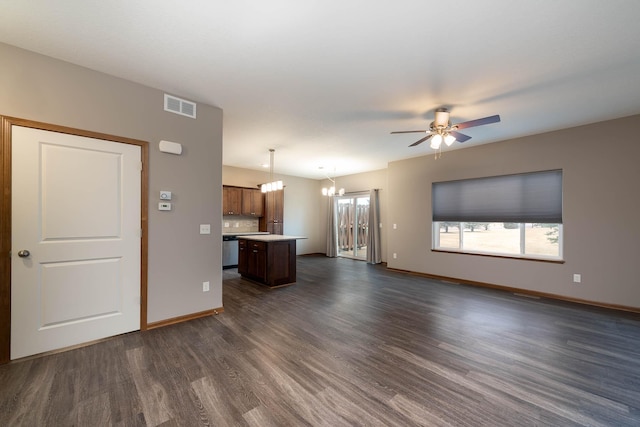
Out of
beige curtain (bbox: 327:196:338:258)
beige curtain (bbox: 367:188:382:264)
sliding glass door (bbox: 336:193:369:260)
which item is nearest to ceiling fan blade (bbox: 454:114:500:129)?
beige curtain (bbox: 367:188:382:264)

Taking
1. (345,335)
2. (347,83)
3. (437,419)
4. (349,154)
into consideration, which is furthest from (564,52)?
(349,154)

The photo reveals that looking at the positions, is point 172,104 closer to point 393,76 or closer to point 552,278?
point 393,76

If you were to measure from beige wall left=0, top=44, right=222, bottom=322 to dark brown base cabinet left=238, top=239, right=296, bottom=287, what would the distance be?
135 cm

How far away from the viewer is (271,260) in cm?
475

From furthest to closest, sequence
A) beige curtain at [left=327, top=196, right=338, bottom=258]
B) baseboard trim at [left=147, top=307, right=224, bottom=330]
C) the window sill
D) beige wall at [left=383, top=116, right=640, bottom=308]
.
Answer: beige curtain at [left=327, top=196, right=338, bottom=258]
the window sill
beige wall at [left=383, top=116, right=640, bottom=308]
baseboard trim at [left=147, top=307, right=224, bottom=330]

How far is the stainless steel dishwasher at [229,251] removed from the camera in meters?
6.42

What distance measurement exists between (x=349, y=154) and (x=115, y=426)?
17.4ft

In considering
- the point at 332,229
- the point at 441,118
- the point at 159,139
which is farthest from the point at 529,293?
the point at 159,139

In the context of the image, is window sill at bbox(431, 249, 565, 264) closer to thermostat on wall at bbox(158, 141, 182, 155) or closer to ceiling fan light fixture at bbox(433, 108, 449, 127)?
ceiling fan light fixture at bbox(433, 108, 449, 127)

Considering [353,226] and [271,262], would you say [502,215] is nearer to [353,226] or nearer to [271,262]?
[353,226]

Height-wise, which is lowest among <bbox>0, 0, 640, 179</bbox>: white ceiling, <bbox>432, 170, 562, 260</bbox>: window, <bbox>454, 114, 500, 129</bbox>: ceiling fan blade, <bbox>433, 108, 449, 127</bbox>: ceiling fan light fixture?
<bbox>432, 170, 562, 260</bbox>: window

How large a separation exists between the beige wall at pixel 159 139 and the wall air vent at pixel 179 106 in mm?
61

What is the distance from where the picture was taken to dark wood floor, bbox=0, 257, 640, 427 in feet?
5.48

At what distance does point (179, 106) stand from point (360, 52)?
2255 millimetres
